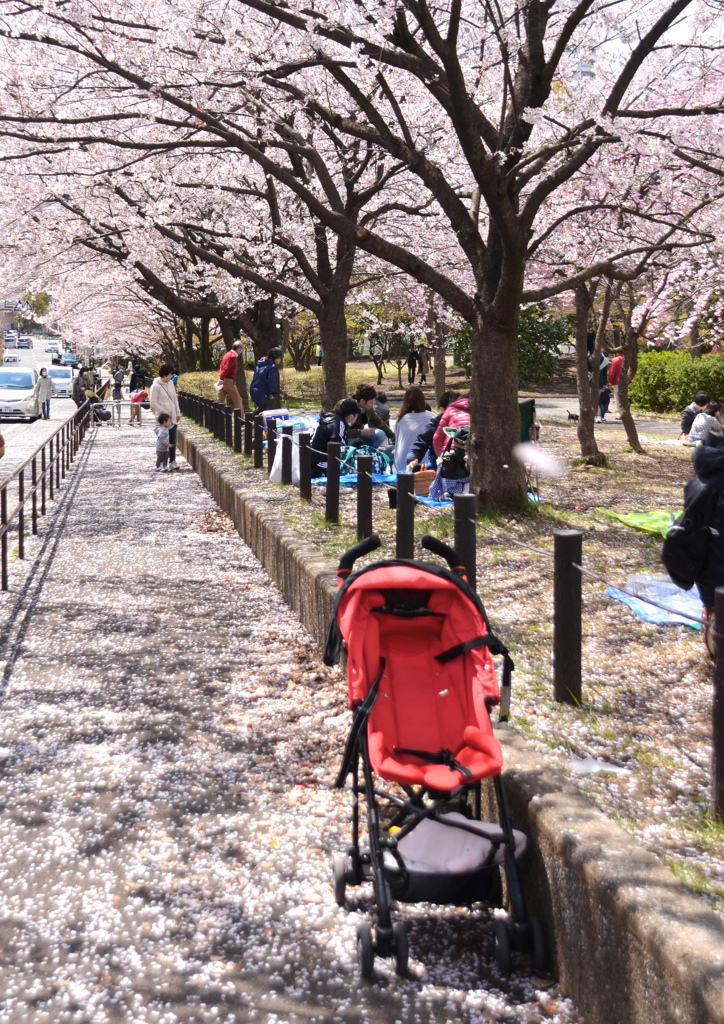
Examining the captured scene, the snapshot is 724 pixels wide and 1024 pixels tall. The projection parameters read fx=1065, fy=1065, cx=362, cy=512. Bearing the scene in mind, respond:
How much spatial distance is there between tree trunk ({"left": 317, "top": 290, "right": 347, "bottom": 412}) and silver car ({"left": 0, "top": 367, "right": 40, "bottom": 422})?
19571mm

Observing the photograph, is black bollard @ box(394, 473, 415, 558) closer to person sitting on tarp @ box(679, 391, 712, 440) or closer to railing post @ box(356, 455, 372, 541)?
railing post @ box(356, 455, 372, 541)

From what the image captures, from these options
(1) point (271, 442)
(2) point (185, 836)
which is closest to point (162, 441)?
(1) point (271, 442)

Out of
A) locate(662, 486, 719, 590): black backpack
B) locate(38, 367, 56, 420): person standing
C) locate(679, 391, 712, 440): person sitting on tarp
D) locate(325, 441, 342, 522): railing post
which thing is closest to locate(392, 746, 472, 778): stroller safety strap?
locate(662, 486, 719, 590): black backpack

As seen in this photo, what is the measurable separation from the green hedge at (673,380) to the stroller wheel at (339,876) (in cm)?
2396

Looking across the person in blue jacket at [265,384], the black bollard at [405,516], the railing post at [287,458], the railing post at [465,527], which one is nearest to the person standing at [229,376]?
the person in blue jacket at [265,384]

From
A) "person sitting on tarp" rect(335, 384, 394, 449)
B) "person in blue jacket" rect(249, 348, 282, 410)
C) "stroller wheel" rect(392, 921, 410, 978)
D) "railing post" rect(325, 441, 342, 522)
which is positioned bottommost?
"stroller wheel" rect(392, 921, 410, 978)

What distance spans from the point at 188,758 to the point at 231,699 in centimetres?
97

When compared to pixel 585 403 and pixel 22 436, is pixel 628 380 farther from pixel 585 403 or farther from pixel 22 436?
pixel 22 436

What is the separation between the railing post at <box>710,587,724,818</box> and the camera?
10.7 ft

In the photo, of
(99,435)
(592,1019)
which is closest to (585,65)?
(592,1019)

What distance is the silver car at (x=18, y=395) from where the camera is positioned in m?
34.6

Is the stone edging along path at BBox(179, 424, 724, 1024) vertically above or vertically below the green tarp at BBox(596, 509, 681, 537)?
below

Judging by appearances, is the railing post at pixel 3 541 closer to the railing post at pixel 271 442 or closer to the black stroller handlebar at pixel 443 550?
the railing post at pixel 271 442

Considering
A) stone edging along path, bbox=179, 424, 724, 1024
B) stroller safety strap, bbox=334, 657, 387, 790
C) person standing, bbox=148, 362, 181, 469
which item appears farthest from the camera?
person standing, bbox=148, 362, 181, 469
